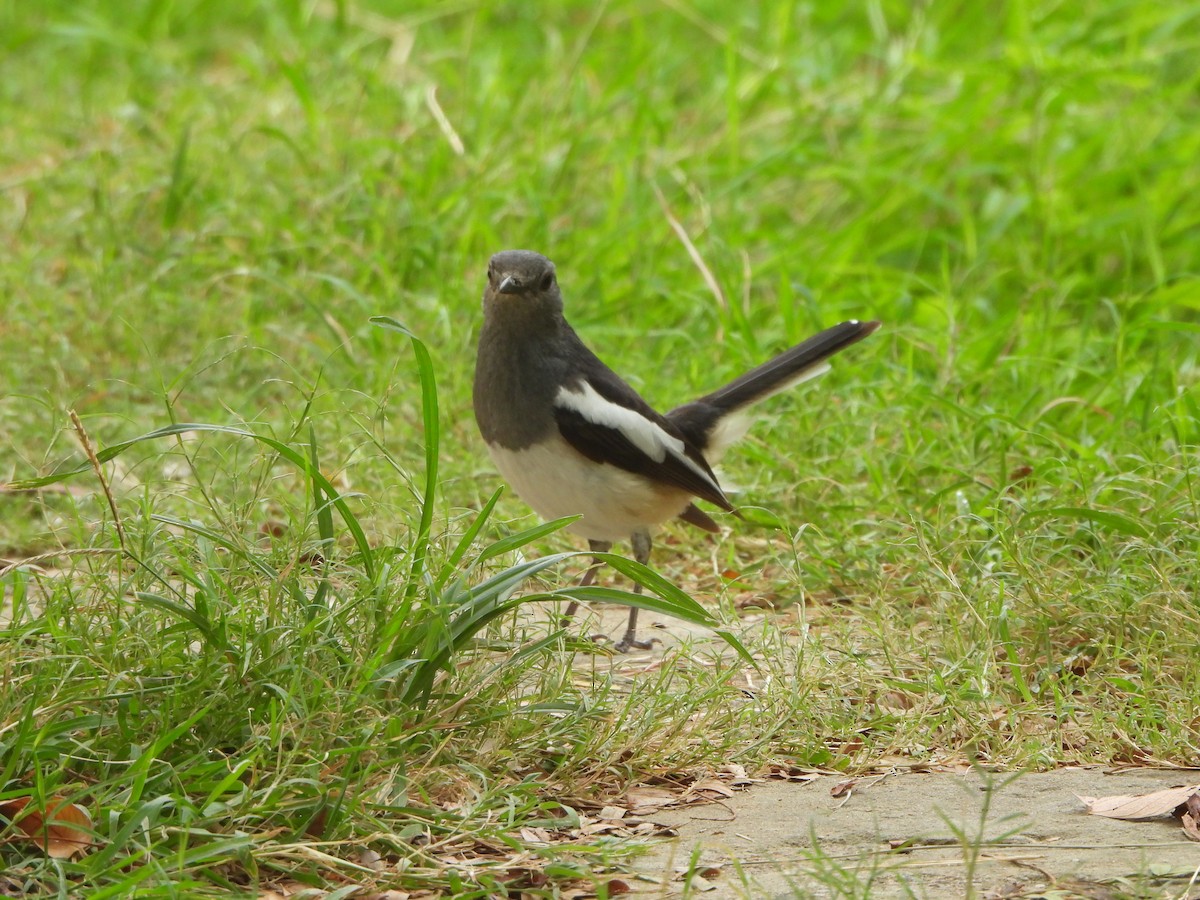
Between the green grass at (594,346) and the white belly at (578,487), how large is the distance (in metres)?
0.25

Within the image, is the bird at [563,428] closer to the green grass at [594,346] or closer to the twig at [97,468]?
the green grass at [594,346]

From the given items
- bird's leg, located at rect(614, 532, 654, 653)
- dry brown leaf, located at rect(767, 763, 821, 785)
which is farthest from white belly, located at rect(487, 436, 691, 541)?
dry brown leaf, located at rect(767, 763, 821, 785)

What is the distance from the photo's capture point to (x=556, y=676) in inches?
135

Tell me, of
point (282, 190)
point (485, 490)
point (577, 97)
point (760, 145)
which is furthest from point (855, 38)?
point (485, 490)

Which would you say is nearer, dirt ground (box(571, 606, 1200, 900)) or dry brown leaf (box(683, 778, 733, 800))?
dirt ground (box(571, 606, 1200, 900))

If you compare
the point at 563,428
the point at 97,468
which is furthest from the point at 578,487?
the point at 97,468

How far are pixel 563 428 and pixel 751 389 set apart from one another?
903mm

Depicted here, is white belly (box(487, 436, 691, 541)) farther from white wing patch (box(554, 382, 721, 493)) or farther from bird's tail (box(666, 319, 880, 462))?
bird's tail (box(666, 319, 880, 462))

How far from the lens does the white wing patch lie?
14.2 feet

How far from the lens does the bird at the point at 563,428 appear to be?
14.1 feet

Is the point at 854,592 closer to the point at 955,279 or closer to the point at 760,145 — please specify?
the point at 955,279

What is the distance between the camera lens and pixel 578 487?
4.35m

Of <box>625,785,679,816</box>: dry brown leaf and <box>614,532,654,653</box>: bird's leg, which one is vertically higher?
<box>614,532,654,653</box>: bird's leg

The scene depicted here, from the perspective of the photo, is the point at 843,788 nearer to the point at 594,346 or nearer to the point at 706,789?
the point at 706,789
